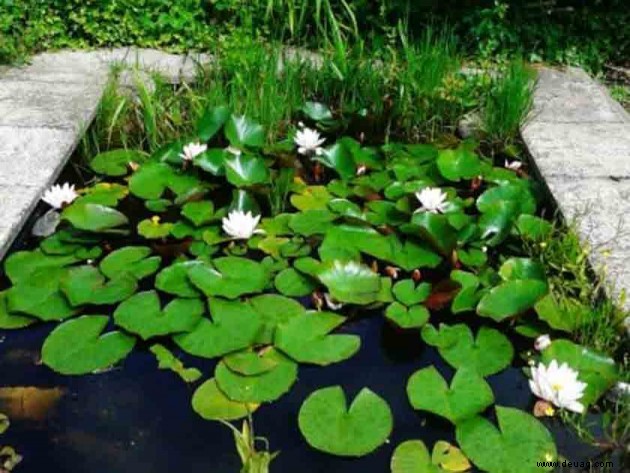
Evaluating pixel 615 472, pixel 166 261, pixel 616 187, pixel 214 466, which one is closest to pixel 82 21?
pixel 166 261

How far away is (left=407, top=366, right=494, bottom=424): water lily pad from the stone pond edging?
49cm

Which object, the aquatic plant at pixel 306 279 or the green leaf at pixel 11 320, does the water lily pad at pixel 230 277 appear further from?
the green leaf at pixel 11 320

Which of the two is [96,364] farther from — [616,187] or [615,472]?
[616,187]

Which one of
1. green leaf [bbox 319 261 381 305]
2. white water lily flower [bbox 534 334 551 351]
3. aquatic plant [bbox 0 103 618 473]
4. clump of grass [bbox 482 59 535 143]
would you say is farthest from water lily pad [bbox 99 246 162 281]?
clump of grass [bbox 482 59 535 143]

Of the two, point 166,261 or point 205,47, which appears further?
point 205,47

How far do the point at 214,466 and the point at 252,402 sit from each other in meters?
0.18

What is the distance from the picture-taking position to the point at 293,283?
218cm

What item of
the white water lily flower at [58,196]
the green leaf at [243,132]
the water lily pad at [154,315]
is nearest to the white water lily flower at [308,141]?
the green leaf at [243,132]

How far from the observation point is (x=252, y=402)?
1.82 meters

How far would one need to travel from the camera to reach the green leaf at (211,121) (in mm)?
2736

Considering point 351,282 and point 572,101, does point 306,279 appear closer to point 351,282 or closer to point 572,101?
point 351,282

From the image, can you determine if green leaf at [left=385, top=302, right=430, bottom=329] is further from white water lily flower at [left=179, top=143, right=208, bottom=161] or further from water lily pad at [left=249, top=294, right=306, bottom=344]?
white water lily flower at [left=179, top=143, right=208, bottom=161]

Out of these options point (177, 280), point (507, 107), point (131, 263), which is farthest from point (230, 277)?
point (507, 107)

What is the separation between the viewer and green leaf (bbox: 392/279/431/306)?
2107 millimetres
